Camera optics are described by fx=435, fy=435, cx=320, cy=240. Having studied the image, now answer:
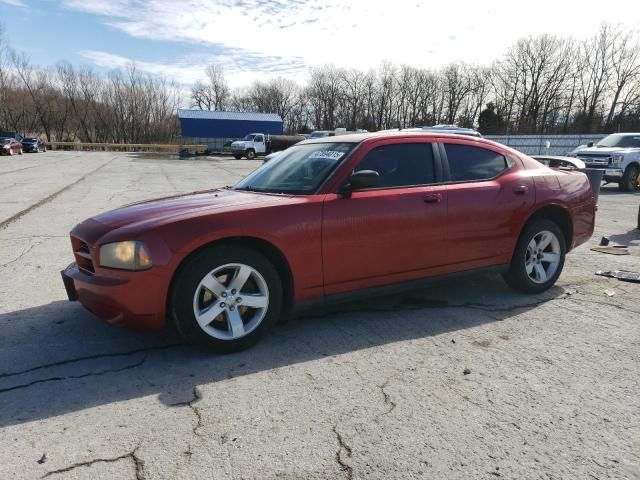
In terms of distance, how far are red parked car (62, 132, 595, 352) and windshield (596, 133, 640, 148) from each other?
13.2 m

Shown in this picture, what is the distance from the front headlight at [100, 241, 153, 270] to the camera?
2863mm

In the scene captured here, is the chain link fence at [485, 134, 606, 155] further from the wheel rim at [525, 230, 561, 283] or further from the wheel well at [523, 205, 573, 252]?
the wheel rim at [525, 230, 561, 283]

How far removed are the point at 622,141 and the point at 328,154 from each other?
51.4ft

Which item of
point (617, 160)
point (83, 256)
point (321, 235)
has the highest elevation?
point (617, 160)

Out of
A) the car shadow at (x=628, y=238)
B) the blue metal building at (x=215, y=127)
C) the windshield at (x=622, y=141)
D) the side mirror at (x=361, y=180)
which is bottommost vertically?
the car shadow at (x=628, y=238)

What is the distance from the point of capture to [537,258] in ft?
14.7

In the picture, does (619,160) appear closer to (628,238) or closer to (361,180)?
(628,238)

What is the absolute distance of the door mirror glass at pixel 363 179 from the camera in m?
3.37

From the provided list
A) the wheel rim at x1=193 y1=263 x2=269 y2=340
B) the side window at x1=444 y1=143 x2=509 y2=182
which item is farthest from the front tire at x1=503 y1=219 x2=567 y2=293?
the wheel rim at x1=193 y1=263 x2=269 y2=340

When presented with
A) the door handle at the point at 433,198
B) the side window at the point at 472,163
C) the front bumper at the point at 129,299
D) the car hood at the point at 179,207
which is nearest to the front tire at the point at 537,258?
the side window at the point at 472,163

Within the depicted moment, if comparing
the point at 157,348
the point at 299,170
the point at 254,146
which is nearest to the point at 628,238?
the point at 299,170

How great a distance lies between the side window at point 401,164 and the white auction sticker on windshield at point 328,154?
0.70ft

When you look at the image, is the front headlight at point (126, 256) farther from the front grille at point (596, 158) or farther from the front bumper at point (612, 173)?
the front grille at point (596, 158)

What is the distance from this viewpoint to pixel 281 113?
97.4m
